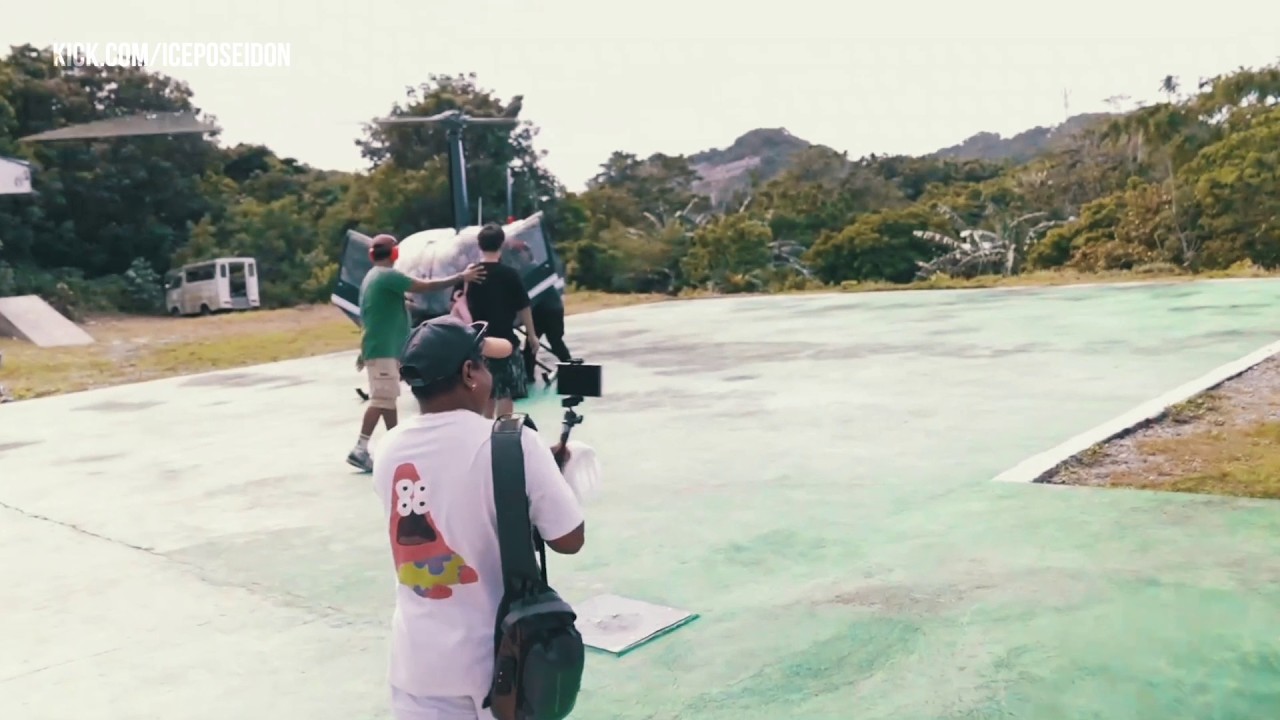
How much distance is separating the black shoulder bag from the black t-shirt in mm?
4700

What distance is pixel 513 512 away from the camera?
2.31m

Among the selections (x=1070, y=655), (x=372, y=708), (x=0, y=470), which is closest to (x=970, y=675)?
(x=1070, y=655)

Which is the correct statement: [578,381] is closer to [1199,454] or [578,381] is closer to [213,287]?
[1199,454]

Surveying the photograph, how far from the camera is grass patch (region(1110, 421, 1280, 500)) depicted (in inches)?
231

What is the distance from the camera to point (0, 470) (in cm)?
880

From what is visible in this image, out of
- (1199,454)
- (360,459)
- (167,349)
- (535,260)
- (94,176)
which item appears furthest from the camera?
(94,176)

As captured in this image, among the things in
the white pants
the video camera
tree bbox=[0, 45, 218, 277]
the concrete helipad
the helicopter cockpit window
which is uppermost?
tree bbox=[0, 45, 218, 277]

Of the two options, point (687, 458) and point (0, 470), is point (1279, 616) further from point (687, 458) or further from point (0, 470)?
point (0, 470)

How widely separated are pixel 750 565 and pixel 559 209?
121 feet

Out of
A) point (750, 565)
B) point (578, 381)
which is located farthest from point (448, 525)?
point (750, 565)

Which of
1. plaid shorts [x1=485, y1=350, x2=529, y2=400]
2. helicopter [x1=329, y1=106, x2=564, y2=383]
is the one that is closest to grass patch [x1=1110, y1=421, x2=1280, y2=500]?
plaid shorts [x1=485, y1=350, x2=529, y2=400]

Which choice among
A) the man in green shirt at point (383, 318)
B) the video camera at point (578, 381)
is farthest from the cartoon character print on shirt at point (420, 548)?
the man in green shirt at point (383, 318)

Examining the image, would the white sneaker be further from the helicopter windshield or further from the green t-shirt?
the helicopter windshield

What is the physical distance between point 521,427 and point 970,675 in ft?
7.13
